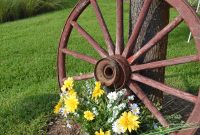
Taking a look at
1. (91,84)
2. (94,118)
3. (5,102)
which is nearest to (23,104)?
(5,102)

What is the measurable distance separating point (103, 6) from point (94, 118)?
788 cm

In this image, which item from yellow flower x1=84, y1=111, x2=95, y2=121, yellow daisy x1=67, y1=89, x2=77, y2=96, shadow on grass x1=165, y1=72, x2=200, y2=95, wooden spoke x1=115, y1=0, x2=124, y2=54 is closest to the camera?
yellow flower x1=84, y1=111, x2=95, y2=121

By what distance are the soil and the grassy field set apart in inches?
4.0

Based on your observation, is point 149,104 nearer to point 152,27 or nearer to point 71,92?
point 71,92

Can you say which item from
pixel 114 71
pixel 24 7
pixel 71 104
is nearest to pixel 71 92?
pixel 71 104

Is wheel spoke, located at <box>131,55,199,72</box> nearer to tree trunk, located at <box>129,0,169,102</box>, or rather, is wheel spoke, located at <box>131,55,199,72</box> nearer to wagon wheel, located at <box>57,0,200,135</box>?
wagon wheel, located at <box>57,0,200,135</box>

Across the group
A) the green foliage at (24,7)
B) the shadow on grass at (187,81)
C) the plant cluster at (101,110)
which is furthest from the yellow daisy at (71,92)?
the green foliage at (24,7)

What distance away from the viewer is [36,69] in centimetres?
616

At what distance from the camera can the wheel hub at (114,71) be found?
137 inches

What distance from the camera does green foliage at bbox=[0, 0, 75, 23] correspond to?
Answer: 10132 millimetres

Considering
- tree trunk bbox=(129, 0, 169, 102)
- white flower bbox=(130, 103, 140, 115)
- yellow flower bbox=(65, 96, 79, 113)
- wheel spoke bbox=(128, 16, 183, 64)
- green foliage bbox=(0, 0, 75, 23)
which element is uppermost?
green foliage bbox=(0, 0, 75, 23)

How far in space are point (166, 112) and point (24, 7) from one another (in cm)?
704

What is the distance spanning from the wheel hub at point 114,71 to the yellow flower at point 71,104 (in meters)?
0.31

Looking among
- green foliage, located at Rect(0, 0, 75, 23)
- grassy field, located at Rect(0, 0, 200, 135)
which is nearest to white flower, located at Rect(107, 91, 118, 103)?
grassy field, located at Rect(0, 0, 200, 135)
